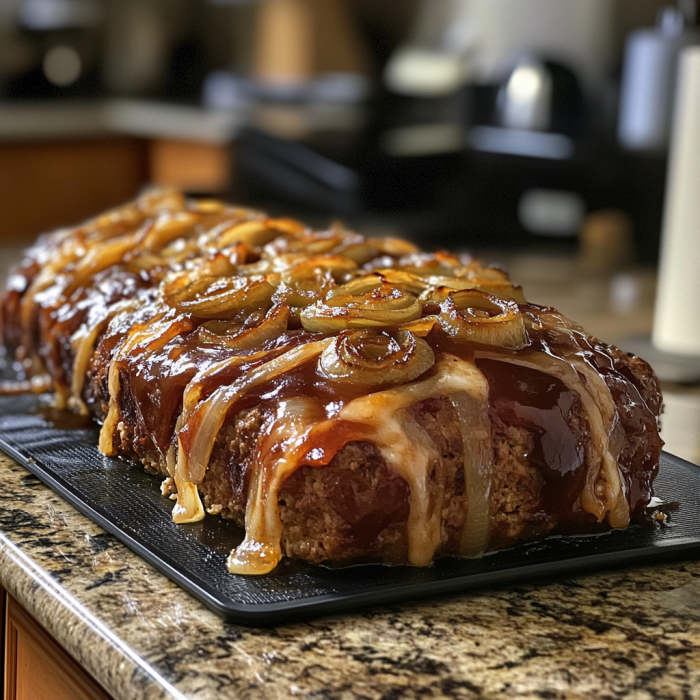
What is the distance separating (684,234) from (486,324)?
3.75ft

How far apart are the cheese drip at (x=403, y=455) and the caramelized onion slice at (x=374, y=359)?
0.02 metres

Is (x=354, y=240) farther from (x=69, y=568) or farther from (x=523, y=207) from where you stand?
(x=523, y=207)

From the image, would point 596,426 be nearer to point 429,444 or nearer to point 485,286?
point 429,444

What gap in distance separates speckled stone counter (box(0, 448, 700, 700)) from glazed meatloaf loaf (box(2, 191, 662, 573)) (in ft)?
0.28

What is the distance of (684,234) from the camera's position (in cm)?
226

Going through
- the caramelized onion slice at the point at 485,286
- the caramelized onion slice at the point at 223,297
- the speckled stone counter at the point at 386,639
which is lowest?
the speckled stone counter at the point at 386,639

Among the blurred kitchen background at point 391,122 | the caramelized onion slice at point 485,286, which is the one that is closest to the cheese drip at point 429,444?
the caramelized onion slice at point 485,286

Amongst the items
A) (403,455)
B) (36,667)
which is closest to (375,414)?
(403,455)

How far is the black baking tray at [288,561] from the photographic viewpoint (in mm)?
1080

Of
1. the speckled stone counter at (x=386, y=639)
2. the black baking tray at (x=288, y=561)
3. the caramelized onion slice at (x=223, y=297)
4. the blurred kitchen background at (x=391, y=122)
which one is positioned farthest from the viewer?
the blurred kitchen background at (x=391, y=122)

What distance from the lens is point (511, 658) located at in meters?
1.01

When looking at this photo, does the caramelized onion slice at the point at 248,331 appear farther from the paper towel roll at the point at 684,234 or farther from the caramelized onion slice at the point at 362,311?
the paper towel roll at the point at 684,234

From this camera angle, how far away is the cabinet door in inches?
44.7

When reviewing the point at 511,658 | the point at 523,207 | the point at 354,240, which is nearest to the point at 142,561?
the point at 511,658
